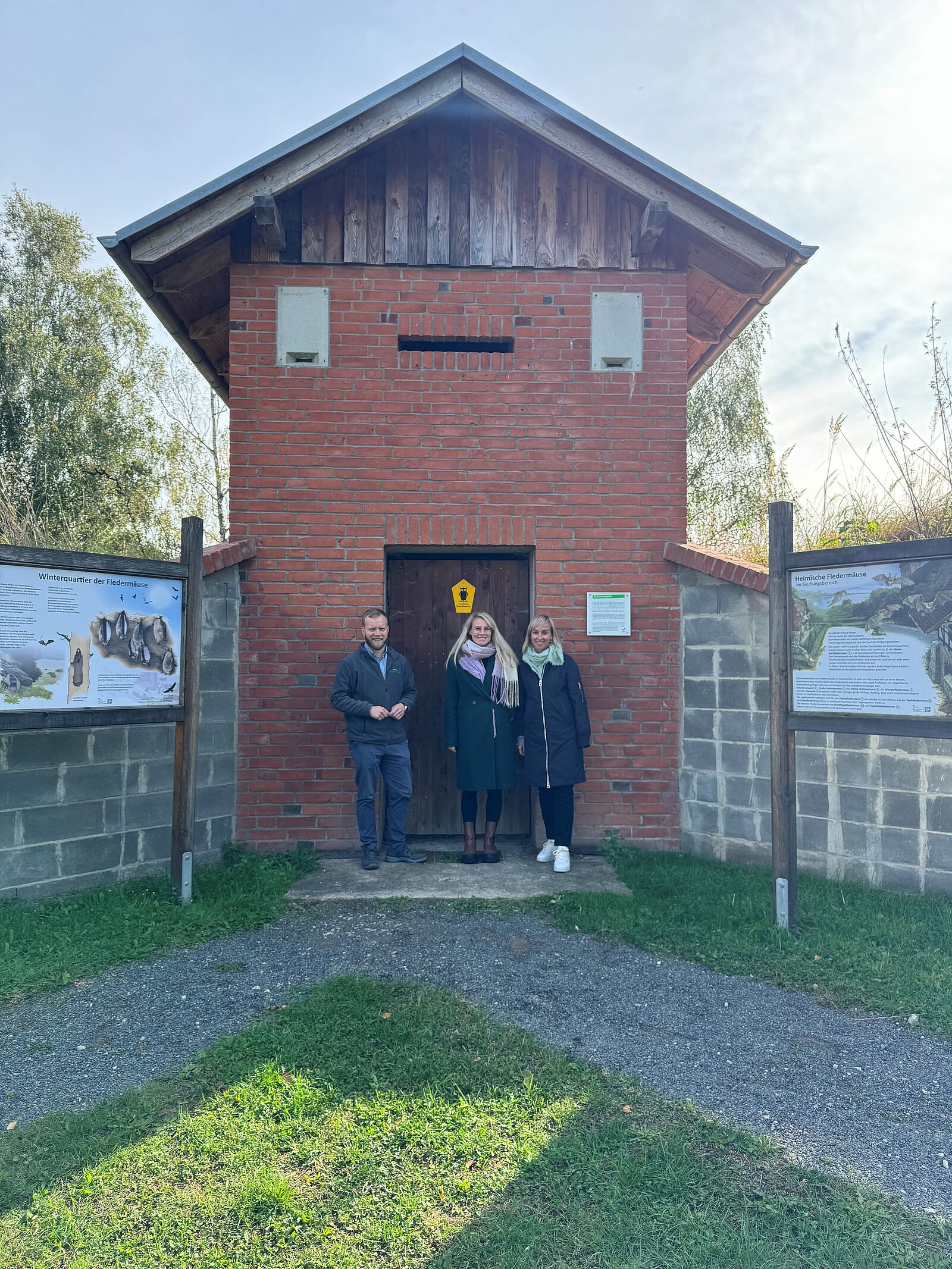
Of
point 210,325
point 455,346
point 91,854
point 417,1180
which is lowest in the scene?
point 417,1180

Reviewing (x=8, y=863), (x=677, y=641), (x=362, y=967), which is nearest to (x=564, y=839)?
(x=677, y=641)

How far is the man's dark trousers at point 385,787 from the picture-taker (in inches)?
219

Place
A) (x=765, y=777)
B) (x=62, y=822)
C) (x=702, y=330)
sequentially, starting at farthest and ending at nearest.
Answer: (x=702, y=330), (x=765, y=777), (x=62, y=822)

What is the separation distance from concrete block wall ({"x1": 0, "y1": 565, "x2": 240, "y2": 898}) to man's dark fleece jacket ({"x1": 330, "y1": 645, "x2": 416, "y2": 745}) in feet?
3.03

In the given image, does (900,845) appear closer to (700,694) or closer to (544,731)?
(700,694)

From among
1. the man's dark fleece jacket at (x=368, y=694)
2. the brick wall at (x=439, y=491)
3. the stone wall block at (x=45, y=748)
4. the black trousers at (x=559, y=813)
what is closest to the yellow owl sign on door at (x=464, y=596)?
the brick wall at (x=439, y=491)

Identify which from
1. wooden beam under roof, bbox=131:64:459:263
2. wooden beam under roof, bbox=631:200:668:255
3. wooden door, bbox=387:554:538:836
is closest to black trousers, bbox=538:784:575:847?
wooden door, bbox=387:554:538:836

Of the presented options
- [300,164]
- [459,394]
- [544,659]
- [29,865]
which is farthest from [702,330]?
[29,865]

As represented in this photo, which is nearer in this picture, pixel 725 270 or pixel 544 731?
pixel 544 731

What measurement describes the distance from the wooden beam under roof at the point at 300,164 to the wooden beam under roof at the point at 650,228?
171 cm

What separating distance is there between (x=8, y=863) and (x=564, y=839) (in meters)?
3.57

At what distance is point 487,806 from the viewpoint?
227 inches

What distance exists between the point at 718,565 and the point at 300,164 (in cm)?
432

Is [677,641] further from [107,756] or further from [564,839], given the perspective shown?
[107,756]
